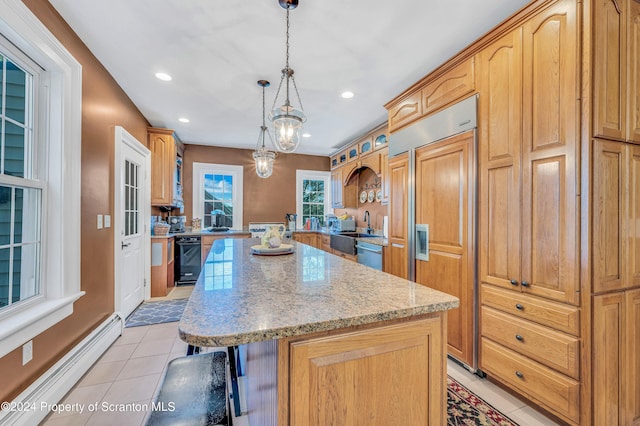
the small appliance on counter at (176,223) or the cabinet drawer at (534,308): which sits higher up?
the small appliance on counter at (176,223)

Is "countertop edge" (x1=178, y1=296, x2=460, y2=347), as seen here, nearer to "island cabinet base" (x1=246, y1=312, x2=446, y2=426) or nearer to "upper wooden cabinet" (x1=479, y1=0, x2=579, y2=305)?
"island cabinet base" (x1=246, y1=312, x2=446, y2=426)

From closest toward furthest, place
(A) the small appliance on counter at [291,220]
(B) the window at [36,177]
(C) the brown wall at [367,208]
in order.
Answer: (B) the window at [36,177] → (C) the brown wall at [367,208] → (A) the small appliance on counter at [291,220]

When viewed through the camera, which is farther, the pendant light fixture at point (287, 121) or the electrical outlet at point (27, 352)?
the pendant light fixture at point (287, 121)

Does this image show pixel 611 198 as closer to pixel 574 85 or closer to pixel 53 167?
pixel 574 85

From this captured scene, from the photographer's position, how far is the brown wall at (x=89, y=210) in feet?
5.42

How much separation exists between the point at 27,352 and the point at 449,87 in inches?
135

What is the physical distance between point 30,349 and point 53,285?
406 mm

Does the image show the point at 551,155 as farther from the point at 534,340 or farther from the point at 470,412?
the point at 470,412

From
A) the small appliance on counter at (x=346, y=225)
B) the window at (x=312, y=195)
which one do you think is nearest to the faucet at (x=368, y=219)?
the small appliance on counter at (x=346, y=225)

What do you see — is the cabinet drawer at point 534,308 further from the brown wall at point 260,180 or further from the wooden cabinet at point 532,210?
the brown wall at point 260,180

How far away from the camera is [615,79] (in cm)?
149

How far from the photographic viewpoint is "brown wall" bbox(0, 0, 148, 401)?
1.65m

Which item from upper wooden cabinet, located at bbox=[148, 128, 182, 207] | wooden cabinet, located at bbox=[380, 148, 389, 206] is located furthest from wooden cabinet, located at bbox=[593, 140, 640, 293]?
upper wooden cabinet, located at bbox=[148, 128, 182, 207]

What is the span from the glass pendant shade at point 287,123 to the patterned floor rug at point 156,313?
8.22 ft
